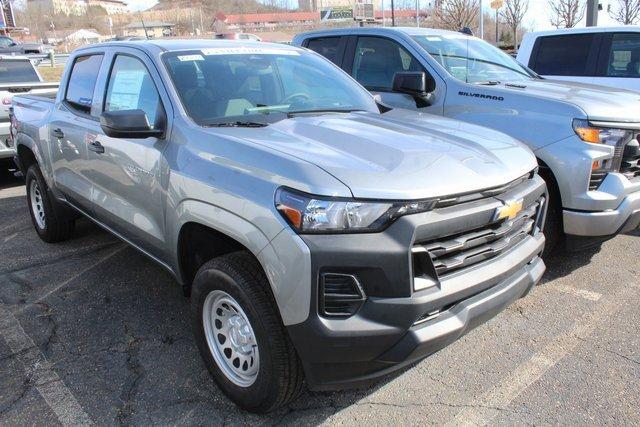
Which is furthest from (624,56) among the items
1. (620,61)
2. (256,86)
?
(256,86)

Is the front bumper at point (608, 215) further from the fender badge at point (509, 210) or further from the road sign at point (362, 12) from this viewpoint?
the road sign at point (362, 12)

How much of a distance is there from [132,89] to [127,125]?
745 mm

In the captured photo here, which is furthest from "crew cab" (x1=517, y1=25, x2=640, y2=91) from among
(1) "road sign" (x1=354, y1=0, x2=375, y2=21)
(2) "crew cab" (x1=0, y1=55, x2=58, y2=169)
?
(1) "road sign" (x1=354, y1=0, x2=375, y2=21)

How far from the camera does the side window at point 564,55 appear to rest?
7266 millimetres

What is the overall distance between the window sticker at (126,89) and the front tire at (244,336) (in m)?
1.44

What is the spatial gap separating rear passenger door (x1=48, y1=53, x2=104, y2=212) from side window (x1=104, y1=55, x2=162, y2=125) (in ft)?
0.76

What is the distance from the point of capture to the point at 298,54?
4.09 meters

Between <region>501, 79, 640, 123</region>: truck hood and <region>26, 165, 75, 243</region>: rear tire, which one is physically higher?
<region>501, 79, 640, 123</region>: truck hood

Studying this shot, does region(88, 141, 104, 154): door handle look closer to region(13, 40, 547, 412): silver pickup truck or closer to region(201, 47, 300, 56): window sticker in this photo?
region(13, 40, 547, 412): silver pickup truck

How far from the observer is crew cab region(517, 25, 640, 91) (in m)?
6.93

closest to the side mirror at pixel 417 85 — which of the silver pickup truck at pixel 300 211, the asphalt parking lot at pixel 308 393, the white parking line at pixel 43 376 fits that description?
the silver pickup truck at pixel 300 211

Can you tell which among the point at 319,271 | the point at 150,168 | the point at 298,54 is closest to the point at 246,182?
the point at 319,271

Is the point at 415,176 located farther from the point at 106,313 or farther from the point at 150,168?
the point at 106,313

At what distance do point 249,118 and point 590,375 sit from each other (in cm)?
236
